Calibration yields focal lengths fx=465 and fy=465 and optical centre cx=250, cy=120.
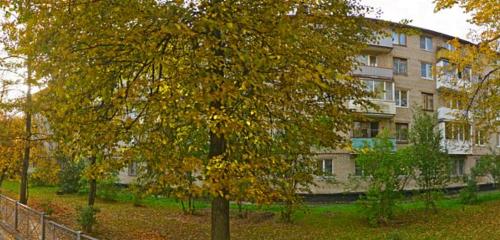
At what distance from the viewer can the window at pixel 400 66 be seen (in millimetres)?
36156

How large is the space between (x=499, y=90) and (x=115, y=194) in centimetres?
2091

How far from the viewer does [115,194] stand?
27703 millimetres

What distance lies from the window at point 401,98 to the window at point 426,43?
4.56 metres

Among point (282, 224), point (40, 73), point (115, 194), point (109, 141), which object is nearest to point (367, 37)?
point (109, 141)

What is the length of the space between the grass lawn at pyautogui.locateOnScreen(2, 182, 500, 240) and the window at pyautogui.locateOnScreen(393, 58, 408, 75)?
13700 millimetres

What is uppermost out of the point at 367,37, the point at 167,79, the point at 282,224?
the point at 367,37

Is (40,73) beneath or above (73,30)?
beneath

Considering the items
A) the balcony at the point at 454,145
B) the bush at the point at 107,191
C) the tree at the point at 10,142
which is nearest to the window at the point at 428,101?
the balcony at the point at 454,145

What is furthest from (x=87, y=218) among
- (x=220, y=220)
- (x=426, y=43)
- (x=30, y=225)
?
(x=426, y=43)

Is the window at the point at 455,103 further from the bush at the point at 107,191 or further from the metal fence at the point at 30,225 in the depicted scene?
the bush at the point at 107,191

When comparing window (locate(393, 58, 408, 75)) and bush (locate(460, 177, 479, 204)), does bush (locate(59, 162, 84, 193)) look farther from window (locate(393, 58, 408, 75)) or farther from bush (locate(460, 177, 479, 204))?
window (locate(393, 58, 408, 75))

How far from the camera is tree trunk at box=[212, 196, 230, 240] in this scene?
9.38 m

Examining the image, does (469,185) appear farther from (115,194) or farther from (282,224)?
(115,194)

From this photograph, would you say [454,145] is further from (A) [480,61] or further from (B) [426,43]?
(A) [480,61]
